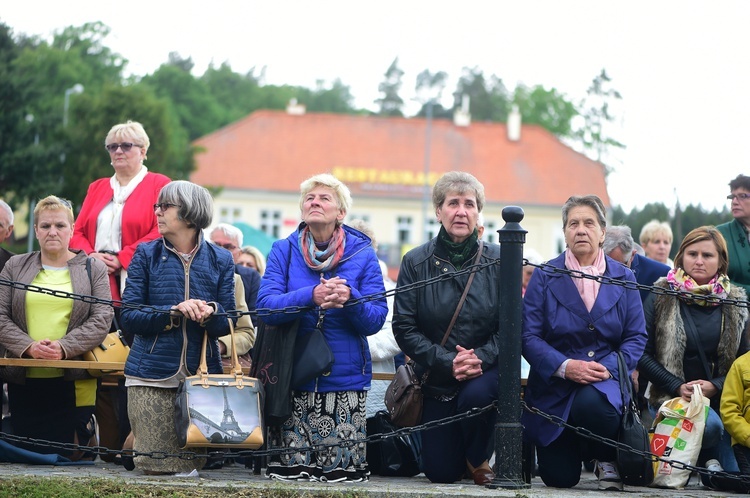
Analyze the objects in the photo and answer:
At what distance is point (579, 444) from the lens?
745 cm

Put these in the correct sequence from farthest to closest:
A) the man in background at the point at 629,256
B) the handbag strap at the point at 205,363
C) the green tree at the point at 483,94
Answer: the green tree at the point at 483,94 < the man in background at the point at 629,256 < the handbag strap at the point at 205,363

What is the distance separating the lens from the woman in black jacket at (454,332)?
736 centimetres

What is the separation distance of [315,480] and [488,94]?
101 meters

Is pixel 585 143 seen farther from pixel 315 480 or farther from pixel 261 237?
pixel 315 480

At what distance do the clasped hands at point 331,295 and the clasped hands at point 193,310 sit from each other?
0.65m

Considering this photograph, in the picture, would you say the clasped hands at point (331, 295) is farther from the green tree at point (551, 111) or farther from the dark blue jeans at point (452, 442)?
the green tree at point (551, 111)

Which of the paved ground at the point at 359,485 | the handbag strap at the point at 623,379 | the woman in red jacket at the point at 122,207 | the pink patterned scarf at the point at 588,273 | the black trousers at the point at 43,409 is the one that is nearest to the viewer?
the paved ground at the point at 359,485

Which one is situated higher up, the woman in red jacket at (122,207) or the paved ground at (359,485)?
the woman in red jacket at (122,207)

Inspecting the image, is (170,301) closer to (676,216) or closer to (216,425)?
(216,425)

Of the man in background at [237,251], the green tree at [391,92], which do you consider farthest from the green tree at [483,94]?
the man in background at [237,251]

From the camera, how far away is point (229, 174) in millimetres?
70000

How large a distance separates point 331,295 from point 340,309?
0.97ft

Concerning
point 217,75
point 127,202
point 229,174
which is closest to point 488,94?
point 217,75

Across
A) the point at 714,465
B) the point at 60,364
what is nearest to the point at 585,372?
the point at 714,465
